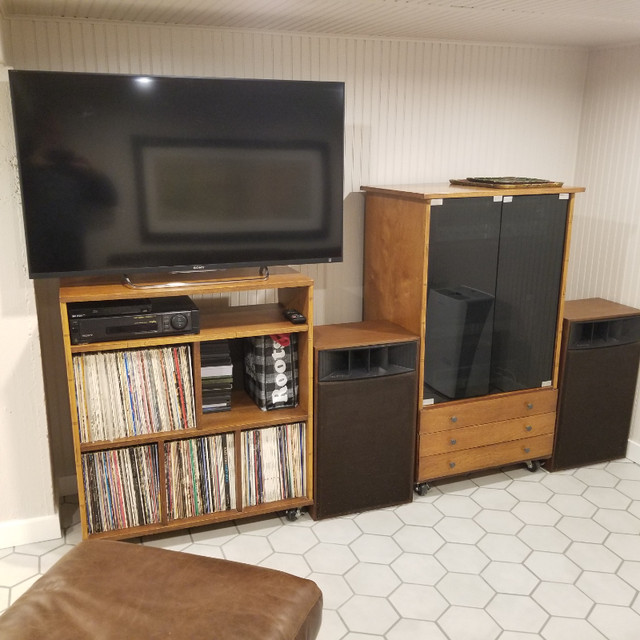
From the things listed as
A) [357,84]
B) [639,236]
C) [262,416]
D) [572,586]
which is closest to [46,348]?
[262,416]

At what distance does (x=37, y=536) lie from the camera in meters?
2.47

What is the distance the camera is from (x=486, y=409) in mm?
2834

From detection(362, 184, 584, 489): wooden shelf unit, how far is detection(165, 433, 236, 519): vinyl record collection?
803 mm

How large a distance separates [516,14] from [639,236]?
1222mm

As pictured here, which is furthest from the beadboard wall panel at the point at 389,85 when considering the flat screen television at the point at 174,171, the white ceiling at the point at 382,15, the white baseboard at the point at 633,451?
the white baseboard at the point at 633,451

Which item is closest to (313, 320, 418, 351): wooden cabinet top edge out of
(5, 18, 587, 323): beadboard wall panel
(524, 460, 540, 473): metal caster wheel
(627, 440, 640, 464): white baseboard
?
(5, 18, 587, 323): beadboard wall panel

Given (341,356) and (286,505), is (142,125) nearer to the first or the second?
(341,356)

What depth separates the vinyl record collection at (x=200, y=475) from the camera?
95.3 inches

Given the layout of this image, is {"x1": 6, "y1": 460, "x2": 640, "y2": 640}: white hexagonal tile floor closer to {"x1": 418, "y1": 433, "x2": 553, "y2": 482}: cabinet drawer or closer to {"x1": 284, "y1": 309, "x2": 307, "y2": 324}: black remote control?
{"x1": 418, "y1": 433, "x2": 553, "y2": 482}: cabinet drawer

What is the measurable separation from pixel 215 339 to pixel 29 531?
102 cm

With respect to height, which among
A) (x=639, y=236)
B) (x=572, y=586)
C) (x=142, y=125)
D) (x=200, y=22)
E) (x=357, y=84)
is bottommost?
(x=572, y=586)

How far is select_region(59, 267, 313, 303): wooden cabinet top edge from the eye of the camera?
217 cm

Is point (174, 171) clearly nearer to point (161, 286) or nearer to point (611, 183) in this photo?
point (161, 286)

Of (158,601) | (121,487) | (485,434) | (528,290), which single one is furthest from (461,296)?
(158,601)
